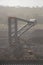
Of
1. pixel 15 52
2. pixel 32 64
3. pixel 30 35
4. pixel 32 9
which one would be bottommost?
pixel 32 64

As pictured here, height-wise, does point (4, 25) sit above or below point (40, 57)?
above

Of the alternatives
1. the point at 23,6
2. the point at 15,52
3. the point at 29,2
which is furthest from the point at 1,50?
the point at 29,2

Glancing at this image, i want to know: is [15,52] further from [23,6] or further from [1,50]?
[23,6]

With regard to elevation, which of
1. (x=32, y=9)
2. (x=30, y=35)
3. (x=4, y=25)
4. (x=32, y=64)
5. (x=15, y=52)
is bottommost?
(x=32, y=64)

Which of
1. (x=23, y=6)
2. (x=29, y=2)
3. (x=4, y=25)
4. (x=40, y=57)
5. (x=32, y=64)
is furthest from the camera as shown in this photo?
(x=29, y=2)

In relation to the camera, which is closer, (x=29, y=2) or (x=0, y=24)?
(x=0, y=24)

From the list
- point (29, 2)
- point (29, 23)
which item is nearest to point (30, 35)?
point (29, 23)

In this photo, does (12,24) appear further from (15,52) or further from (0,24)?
(0,24)

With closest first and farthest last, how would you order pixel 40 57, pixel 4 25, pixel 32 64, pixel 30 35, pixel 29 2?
pixel 32 64 < pixel 40 57 < pixel 30 35 < pixel 4 25 < pixel 29 2

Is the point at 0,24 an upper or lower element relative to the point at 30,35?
upper
